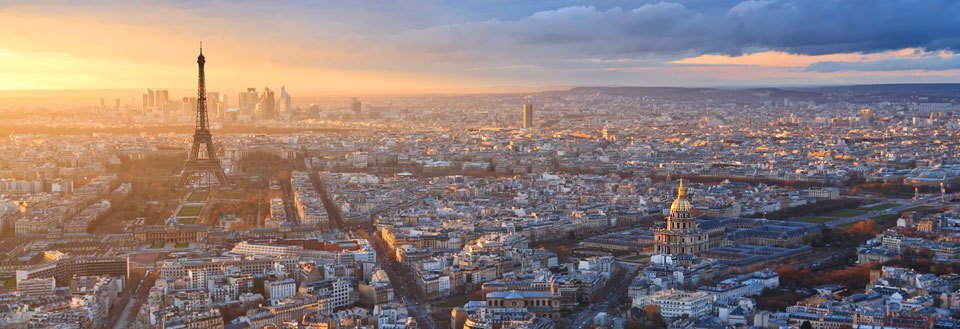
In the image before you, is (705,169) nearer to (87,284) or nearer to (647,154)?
(647,154)

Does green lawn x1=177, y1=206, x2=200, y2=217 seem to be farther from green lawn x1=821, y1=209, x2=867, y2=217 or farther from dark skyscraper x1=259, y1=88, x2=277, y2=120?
dark skyscraper x1=259, y1=88, x2=277, y2=120

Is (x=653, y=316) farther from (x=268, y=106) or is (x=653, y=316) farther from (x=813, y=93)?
(x=813, y=93)

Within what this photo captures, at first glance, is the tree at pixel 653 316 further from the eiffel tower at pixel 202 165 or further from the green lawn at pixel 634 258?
the eiffel tower at pixel 202 165

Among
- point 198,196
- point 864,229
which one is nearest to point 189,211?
point 198,196

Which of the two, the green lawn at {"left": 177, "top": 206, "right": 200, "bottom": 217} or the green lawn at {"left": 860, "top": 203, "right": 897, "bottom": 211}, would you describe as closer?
the green lawn at {"left": 177, "top": 206, "right": 200, "bottom": 217}

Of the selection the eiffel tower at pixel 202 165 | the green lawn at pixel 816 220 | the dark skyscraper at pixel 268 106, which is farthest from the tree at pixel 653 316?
the dark skyscraper at pixel 268 106

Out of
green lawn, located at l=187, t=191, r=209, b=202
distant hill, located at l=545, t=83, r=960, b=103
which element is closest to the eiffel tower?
green lawn, located at l=187, t=191, r=209, b=202

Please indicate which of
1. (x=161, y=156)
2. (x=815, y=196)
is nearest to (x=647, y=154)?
(x=815, y=196)
